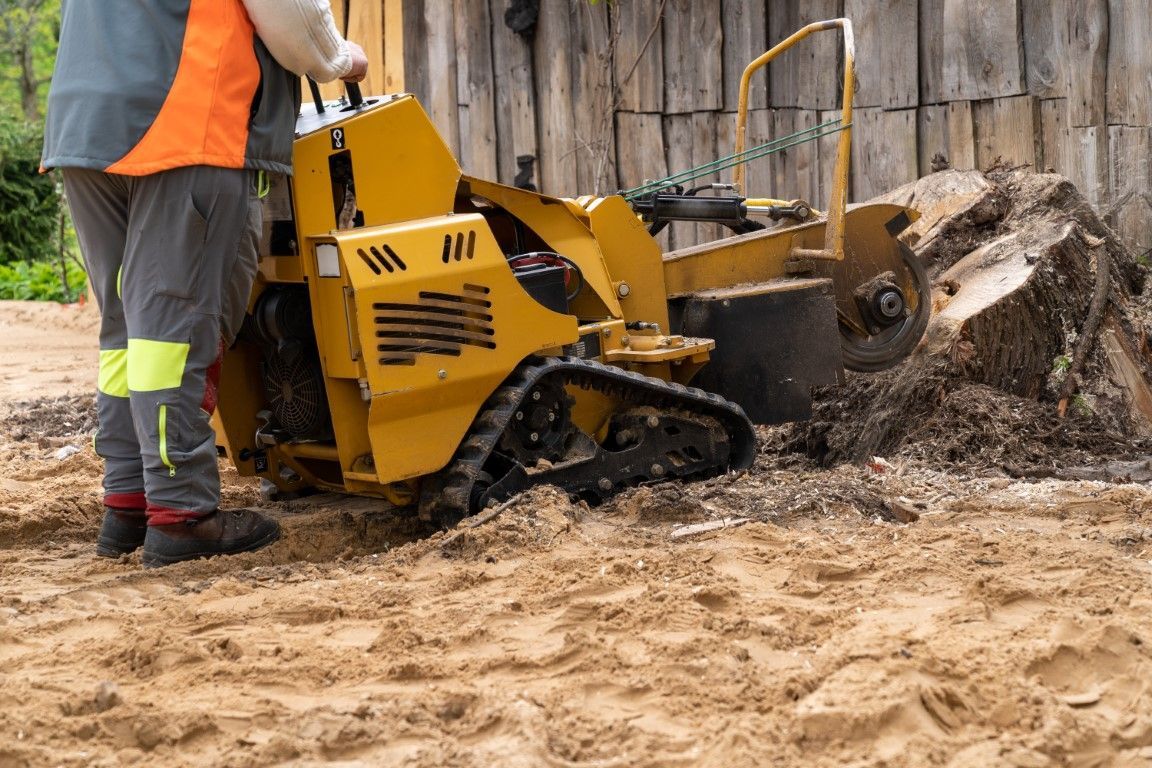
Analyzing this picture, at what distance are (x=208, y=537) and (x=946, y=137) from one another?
15.7ft

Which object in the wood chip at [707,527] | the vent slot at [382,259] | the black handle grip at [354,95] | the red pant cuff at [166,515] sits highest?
the black handle grip at [354,95]

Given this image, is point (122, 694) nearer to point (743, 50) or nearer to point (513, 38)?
point (743, 50)

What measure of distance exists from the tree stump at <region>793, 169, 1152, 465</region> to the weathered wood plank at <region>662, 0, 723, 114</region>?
2146mm

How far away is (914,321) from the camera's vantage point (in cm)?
604

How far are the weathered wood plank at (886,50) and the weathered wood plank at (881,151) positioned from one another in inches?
2.7

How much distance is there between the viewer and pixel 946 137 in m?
7.42

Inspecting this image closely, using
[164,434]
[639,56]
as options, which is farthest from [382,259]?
[639,56]

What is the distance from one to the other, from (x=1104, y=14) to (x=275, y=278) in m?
4.60

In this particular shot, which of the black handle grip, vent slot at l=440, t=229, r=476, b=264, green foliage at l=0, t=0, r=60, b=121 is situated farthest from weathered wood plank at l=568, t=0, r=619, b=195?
green foliage at l=0, t=0, r=60, b=121

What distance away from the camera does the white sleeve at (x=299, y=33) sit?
4242 mm

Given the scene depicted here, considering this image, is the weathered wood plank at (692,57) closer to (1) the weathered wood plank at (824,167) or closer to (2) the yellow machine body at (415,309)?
(1) the weathered wood plank at (824,167)

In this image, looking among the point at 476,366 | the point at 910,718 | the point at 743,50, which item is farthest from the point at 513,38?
the point at 910,718

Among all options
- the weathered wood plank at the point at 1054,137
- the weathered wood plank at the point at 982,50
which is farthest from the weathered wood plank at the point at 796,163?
the weathered wood plank at the point at 1054,137

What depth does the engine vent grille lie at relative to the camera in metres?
4.38
